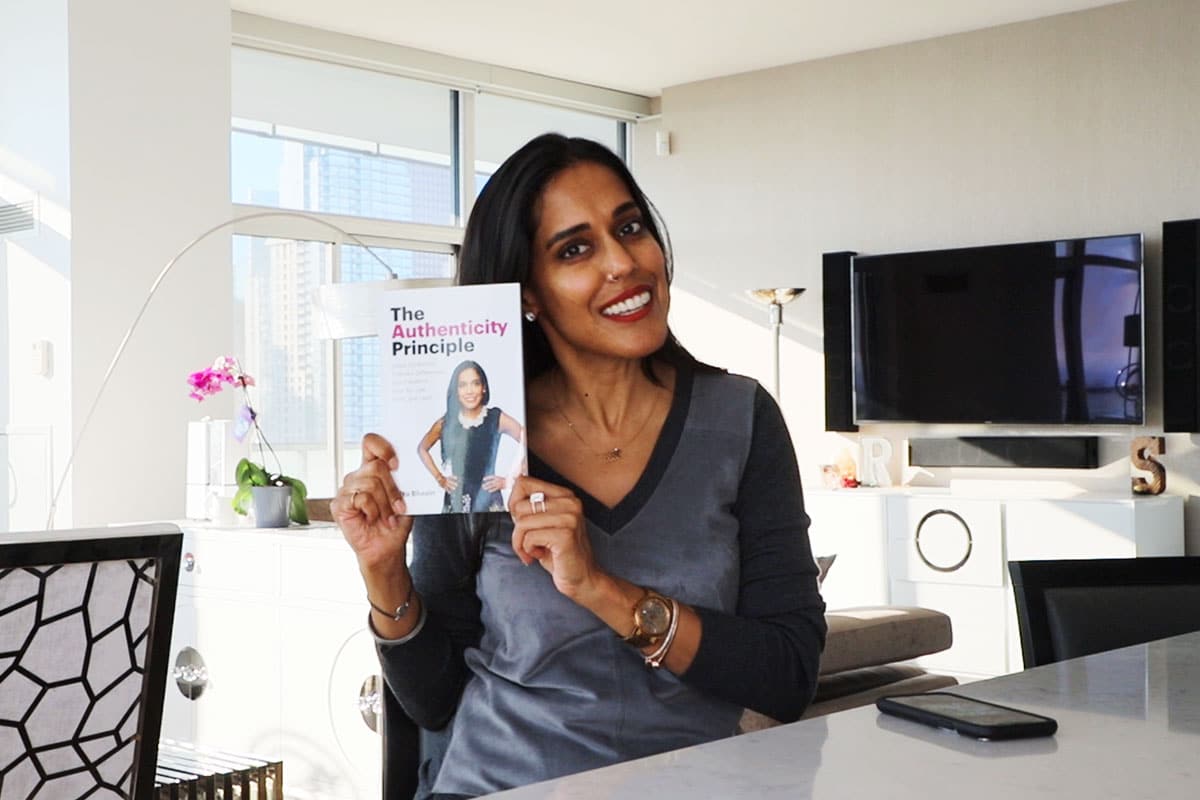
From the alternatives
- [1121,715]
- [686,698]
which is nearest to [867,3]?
[686,698]

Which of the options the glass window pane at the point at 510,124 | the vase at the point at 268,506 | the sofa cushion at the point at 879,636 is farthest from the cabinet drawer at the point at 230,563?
the glass window pane at the point at 510,124

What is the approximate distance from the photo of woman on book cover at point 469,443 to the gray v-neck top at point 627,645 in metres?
0.15

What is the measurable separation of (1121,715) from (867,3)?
5610 mm

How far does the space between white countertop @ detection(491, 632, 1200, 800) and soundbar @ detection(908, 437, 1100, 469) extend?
5492 millimetres

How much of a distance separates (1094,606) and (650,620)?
478 mm

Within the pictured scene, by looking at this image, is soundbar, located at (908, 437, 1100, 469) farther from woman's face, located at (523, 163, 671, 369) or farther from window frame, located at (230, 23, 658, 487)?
woman's face, located at (523, 163, 671, 369)

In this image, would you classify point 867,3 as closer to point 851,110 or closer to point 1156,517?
point 851,110

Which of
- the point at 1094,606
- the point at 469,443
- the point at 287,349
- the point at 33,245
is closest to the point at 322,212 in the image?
the point at 287,349

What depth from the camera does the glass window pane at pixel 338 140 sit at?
6.57 metres

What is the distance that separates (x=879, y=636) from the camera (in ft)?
9.77

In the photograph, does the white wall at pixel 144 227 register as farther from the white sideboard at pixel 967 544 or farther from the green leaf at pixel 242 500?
the white sideboard at pixel 967 544

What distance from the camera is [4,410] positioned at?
16.8 feet

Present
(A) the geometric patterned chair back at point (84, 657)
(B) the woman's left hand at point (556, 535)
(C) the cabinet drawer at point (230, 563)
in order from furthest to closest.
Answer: (C) the cabinet drawer at point (230, 563) → (B) the woman's left hand at point (556, 535) → (A) the geometric patterned chair back at point (84, 657)

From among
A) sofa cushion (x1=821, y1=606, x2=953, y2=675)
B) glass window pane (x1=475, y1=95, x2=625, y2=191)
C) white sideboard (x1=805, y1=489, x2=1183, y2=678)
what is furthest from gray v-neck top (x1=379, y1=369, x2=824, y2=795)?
glass window pane (x1=475, y1=95, x2=625, y2=191)
